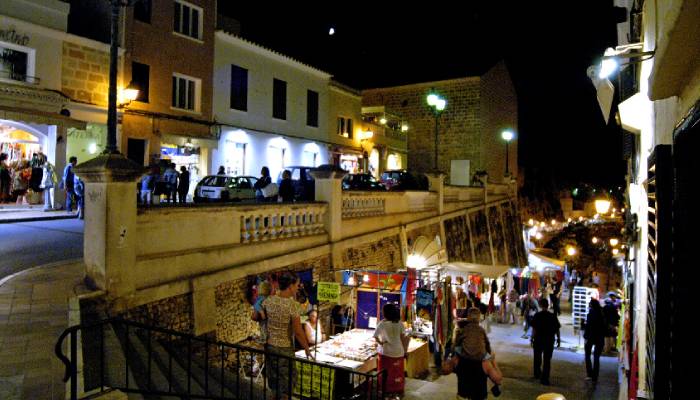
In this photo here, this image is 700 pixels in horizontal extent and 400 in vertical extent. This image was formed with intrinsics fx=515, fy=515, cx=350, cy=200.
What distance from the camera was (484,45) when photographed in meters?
36.8

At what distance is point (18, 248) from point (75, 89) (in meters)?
8.41

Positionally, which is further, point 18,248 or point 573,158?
point 573,158

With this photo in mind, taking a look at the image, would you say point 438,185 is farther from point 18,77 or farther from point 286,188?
point 18,77

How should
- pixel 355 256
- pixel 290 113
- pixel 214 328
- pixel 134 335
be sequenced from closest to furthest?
pixel 134 335
pixel 214 328
pixel 355 256
pixel 290 113

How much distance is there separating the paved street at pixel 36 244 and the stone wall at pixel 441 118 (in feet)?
83.8

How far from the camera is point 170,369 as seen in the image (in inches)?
215

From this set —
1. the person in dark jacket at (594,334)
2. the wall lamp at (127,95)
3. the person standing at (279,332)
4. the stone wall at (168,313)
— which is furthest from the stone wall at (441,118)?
the person standing at (279,332)

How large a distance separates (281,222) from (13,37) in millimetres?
10915

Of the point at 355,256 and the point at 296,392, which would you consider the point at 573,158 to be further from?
the point at 296,392

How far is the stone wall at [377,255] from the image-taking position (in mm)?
13680

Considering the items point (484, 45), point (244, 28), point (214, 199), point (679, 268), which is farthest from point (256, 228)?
point (484, 45)

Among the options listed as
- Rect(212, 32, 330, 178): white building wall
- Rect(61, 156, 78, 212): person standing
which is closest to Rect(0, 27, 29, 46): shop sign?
Rect(61, 156, 78, 212): person standing

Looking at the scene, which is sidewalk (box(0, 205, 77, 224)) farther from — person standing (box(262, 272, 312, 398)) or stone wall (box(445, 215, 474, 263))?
stone wall (box(445, 215, 474, 263))

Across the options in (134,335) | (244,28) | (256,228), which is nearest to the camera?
(134,335)
